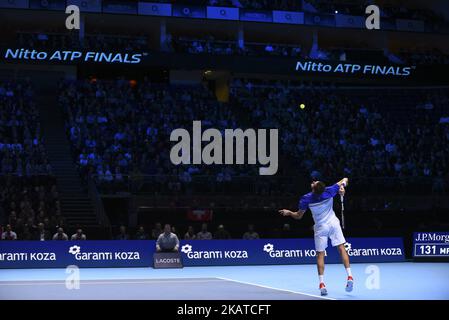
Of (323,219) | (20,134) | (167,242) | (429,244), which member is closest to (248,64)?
(20,134)

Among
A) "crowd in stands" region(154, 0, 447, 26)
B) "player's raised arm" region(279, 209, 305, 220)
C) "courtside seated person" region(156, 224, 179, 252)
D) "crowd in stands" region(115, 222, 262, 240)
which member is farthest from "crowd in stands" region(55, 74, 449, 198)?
"player's raised arm" region(279, 209, 305, 220)

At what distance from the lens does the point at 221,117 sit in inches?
1462

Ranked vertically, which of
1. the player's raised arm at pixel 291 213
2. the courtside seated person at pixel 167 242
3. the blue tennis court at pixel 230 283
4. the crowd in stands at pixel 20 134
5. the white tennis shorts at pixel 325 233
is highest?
the crowd in stands at pixel 20 134

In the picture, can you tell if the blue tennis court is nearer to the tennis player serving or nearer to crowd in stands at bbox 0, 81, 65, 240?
the tennis player serving

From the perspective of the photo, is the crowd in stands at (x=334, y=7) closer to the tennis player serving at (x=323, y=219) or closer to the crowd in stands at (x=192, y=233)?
the crowd in stands at (x=192, y=233)

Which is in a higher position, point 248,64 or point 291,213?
point 248,64

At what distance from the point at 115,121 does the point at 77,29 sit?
954cm

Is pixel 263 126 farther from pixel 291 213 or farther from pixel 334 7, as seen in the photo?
pixel 291 213

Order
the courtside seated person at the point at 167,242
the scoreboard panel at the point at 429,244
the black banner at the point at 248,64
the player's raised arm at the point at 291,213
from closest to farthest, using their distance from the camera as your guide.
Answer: the player's raised arm at the point at 291,213 < the courtside seated person at the point at 167,242 < the scoreboard panel at the point at 429,244 < the black banner at the point at 248,64

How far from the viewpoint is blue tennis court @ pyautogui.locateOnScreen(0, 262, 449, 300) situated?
13.9m

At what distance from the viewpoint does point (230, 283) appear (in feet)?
57.0

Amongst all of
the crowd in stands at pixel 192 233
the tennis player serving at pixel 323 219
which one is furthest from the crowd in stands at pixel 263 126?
the tennis player serving at pixel 323 219

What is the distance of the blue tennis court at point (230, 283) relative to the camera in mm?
Result: 13867
